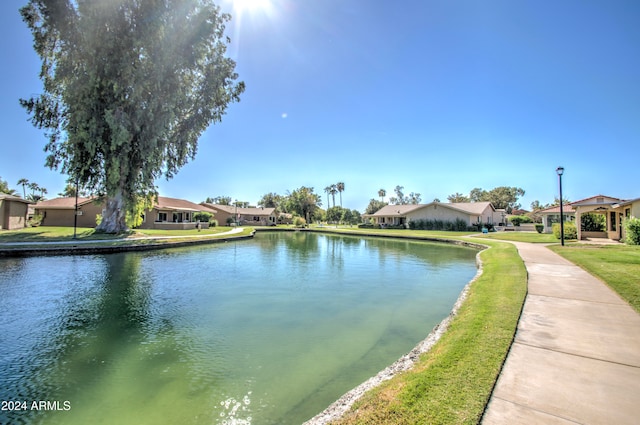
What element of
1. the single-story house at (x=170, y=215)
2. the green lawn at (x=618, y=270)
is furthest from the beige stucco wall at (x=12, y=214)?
the green lawn at (x=618, y=270)

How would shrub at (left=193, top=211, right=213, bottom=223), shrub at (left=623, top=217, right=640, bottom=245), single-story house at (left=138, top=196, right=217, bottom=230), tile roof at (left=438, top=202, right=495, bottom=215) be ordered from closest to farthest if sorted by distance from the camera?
shrub at (left=623, top=217, right=640, bottom=245) < single-story house at (left=138, top=196, right=217, bottom=230) < tile roof at (left=438, top=202, right=495, bottom=215) < shrub at (left=193, top=211, right=213, bottom=223)

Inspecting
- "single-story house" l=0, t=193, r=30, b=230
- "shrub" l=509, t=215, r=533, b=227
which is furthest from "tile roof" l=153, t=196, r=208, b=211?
"shrub" l=509, t=215, r=533, b=227

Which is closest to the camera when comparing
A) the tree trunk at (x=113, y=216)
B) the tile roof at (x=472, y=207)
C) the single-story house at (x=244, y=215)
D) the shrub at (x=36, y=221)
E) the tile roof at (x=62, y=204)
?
the tree trunk at (x=113, y=216)

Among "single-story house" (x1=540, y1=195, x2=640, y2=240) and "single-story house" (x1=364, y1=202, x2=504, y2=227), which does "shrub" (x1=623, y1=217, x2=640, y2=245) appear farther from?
"single-story house" (x1=364, y1=202, x2=504, y2=227)

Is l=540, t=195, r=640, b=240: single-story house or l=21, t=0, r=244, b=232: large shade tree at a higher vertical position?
l=21, t=0, r=244, b=232: large shade tree

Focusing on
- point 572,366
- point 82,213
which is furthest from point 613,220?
point 82,213

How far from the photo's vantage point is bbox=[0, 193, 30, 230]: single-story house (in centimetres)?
2414

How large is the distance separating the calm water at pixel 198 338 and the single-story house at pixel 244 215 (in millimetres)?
40180

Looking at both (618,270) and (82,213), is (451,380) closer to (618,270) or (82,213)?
(618,270)

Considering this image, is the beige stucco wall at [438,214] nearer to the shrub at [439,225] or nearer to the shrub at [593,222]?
the shrub at [439,225]

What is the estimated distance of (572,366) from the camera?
3.36 meters

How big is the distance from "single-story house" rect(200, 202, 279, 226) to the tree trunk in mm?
26838

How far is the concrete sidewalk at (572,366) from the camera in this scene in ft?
8.36

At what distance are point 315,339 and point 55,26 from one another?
2675 cm
